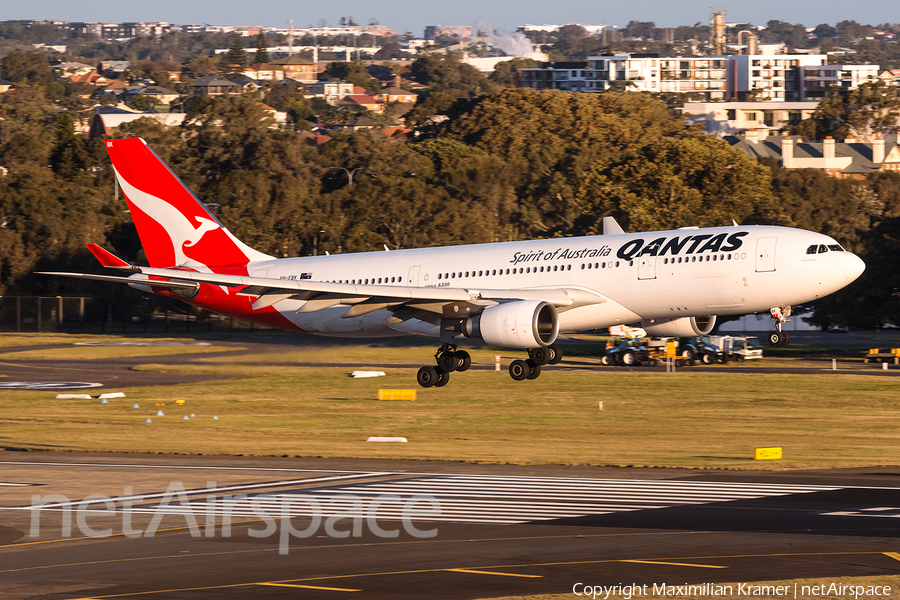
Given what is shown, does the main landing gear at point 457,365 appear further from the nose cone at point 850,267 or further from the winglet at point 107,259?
the winglet at point 107,259

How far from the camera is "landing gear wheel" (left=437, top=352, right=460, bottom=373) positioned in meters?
57.1

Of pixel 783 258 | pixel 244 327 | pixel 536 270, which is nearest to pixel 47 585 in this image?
pixel 536 270

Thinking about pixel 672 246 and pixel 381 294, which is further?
pixel 381 294

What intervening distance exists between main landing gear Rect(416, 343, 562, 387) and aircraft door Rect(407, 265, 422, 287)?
3.14 metres

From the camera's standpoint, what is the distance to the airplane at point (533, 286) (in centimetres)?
5072

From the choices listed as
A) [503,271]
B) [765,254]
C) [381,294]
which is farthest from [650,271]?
[381,294]

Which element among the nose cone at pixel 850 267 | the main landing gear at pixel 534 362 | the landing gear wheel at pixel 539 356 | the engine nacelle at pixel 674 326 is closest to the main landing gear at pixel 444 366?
the main landing gear at pixel 534 362

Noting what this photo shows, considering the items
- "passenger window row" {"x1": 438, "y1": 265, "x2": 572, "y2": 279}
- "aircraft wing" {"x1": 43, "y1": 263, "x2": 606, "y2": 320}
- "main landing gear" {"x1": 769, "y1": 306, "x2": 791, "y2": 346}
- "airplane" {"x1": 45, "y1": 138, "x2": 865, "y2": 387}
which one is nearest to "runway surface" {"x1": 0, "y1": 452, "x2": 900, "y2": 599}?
"main landing gear" {"x1": 769, "y1": 306, "x2": 791, "y2": 346}

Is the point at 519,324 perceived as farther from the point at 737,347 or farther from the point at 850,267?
the point at 737,347

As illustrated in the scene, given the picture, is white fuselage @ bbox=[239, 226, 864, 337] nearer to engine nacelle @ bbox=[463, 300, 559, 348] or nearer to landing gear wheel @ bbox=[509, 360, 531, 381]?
engine nacelle @ bbox=[463, 300, 559, 348]

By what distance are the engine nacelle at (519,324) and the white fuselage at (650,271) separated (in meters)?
2.24
